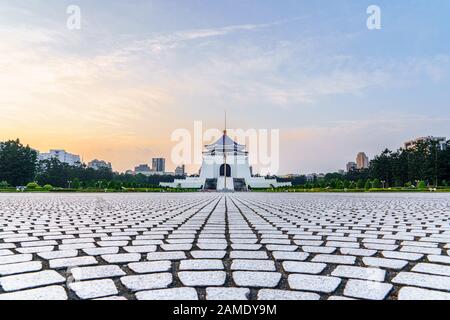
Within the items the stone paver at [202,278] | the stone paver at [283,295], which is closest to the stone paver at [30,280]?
the stone paver at [202,278]

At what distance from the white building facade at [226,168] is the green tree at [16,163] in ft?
96.0

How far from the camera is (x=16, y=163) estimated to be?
52.5m

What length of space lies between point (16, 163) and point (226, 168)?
49551 millimetres

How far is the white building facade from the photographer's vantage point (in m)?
77.9

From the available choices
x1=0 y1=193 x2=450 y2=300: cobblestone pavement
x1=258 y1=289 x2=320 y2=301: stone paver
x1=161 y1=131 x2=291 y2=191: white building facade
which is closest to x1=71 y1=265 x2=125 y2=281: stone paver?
x1=0 y1=193 x2=450 y2=300: cobblestone pavement

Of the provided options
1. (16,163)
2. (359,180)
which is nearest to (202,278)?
(359,180)

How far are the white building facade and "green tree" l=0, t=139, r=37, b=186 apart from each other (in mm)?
29260

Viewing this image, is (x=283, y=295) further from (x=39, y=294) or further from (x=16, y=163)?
(x=16, y=163)

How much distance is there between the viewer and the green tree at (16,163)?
171 feet

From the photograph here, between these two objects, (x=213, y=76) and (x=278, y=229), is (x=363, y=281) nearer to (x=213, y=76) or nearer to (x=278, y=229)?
(x=278, y=229)

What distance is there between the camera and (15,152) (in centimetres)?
5328

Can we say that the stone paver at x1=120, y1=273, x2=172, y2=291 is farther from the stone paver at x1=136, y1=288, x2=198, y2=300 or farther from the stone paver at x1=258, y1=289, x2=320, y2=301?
the stone paver at x1=258, y1=289, x2=320, y2=301
